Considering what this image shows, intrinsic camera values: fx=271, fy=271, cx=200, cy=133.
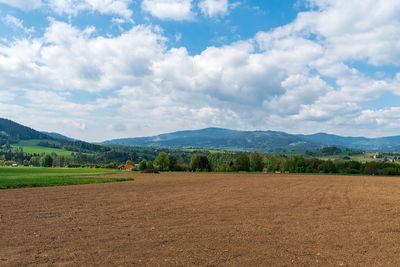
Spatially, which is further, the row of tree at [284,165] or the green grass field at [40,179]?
the row of tree at [284,165]

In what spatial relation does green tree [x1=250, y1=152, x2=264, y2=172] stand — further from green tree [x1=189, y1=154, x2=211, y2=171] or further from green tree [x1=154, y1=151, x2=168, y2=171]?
green tree [x1=154, y1=151, x2=168, y2=171]

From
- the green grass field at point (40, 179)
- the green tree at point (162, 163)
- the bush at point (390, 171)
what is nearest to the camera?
the green grass field at point (40, 179)

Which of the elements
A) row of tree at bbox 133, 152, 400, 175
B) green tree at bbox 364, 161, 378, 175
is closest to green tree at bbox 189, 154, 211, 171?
row of tree at bbox 133, 152, 400, 175

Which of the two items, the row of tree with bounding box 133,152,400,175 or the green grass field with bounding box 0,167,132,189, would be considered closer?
the green grass field with bounding box 0,167,132,189

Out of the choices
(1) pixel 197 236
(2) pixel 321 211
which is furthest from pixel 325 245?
(2) pixel 321 211

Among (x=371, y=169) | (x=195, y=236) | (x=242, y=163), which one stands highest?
(x=195, y=236)

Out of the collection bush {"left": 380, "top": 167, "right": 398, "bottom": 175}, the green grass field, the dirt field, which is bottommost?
bush {"left": 380, "top": 167, "right": 398, "bottom": 175}

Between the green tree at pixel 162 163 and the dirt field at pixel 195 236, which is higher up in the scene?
the dirt field at pixel 195 236

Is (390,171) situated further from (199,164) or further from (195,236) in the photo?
(195,236)

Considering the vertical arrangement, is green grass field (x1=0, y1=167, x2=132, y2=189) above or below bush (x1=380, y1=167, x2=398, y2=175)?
above

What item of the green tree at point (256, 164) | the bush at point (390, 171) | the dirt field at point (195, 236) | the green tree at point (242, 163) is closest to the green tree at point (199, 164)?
the green tree at point (242, 163)

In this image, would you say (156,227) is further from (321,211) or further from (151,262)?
(321,211)

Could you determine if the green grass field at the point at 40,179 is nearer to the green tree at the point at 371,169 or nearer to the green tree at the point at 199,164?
the green tree at the point at 199,164

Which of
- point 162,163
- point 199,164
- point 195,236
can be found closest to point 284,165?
point 199,164
